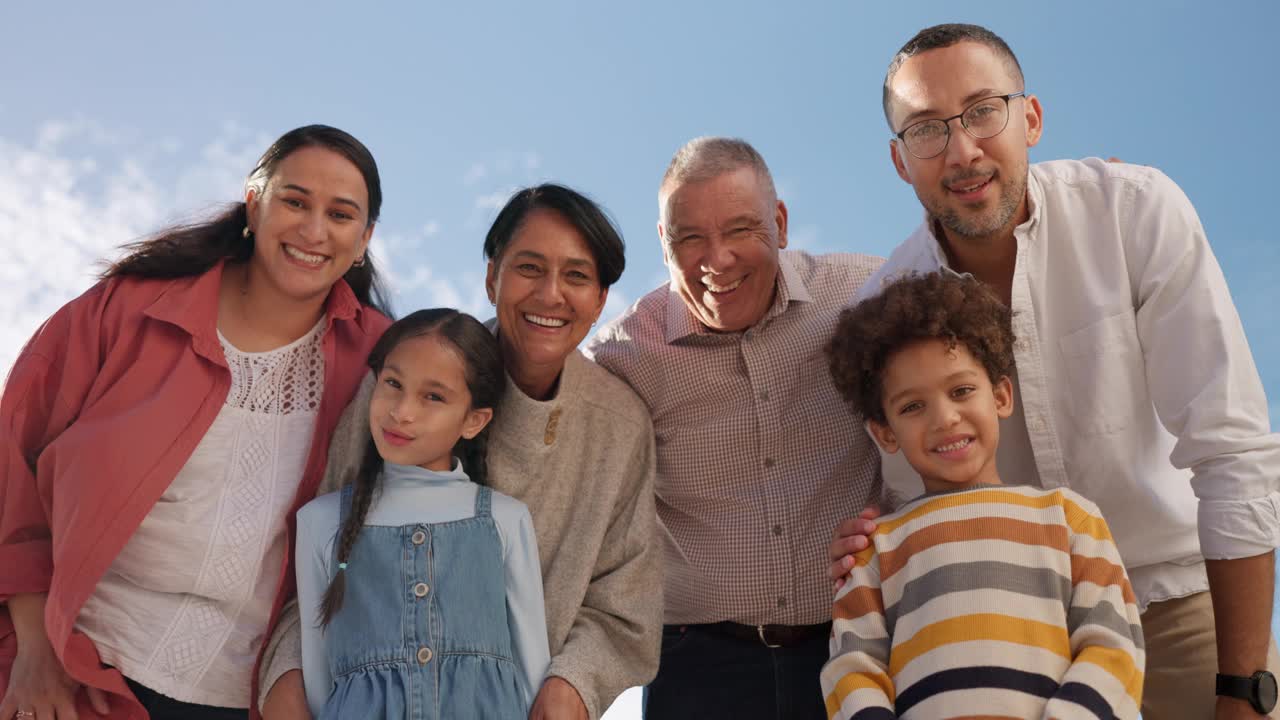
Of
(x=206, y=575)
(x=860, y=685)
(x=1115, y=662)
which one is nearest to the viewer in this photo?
(x=1115, y=662)

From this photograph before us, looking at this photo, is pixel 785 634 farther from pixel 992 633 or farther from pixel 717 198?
pixel 717 198

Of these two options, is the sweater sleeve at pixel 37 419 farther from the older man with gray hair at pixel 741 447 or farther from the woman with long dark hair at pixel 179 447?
the older man with gray hair at pixel 741 447

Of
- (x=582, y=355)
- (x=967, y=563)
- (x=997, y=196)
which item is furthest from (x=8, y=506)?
(x=997, y=196)

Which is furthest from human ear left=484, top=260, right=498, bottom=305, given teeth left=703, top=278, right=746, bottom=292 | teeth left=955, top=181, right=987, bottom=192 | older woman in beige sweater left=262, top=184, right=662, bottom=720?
teeth left=955, top=181, right=987, bottom=192

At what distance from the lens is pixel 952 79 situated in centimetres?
309

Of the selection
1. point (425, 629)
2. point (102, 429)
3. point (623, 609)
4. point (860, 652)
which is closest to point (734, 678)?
point (623, 609)

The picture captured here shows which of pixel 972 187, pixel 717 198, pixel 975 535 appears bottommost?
pixel 975 535

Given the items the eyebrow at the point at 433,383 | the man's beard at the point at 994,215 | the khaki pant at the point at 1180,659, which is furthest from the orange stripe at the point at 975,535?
the eyebrow at the point at 433,383

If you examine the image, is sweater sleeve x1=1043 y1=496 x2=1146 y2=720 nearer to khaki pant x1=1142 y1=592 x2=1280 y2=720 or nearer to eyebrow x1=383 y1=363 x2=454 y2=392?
khaki pant x1=1142 y1=592 x2=1280 y2=720

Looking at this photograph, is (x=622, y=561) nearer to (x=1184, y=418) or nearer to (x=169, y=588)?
(x=169, y=588)

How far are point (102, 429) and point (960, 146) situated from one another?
2.78 meters

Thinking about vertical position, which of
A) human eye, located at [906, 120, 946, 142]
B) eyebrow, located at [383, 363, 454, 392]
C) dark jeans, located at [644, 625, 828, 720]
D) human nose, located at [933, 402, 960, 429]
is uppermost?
human eye, located at [906, 120, 946, 142]

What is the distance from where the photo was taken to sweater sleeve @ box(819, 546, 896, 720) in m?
2.48

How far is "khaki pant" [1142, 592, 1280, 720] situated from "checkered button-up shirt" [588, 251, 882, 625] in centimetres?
98
